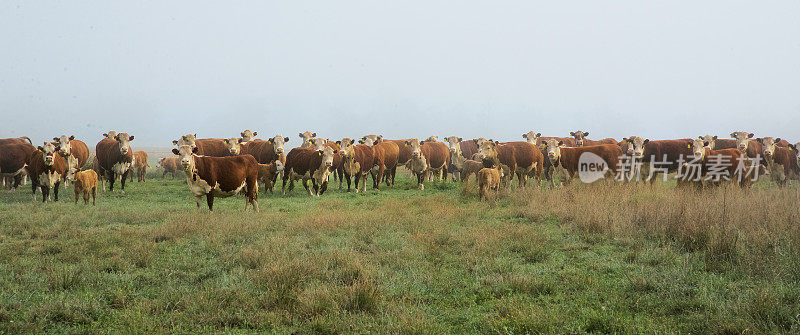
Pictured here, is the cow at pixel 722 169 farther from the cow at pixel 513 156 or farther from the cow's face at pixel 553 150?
the cow at pixel 513 156

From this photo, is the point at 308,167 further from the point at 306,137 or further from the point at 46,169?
the point at 46,169

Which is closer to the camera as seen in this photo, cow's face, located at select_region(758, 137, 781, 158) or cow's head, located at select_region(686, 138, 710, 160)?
cow's head, located at select_region(686, 138, 710, 160)

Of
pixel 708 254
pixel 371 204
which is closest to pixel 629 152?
pixel 371 204

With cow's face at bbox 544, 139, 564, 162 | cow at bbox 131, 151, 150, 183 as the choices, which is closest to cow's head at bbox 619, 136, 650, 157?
cow's face at bbox 544, 139, 564, 162

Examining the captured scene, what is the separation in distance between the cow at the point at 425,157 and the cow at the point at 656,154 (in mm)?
7982

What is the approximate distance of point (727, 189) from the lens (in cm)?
1326

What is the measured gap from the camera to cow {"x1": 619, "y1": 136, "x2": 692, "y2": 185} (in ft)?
58.5

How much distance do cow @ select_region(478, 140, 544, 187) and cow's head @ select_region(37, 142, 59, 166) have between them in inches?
553

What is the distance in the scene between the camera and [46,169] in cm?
1358

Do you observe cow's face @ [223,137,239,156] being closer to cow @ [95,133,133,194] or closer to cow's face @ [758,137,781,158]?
cow @ [95,133,133,194]

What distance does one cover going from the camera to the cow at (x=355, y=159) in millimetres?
17031

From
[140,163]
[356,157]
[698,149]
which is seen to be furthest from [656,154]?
[140,163]

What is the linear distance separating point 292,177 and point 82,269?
10305 millimetres

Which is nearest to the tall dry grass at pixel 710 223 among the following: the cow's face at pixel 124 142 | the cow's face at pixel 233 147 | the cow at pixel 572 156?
the cow at pixel 572 156
